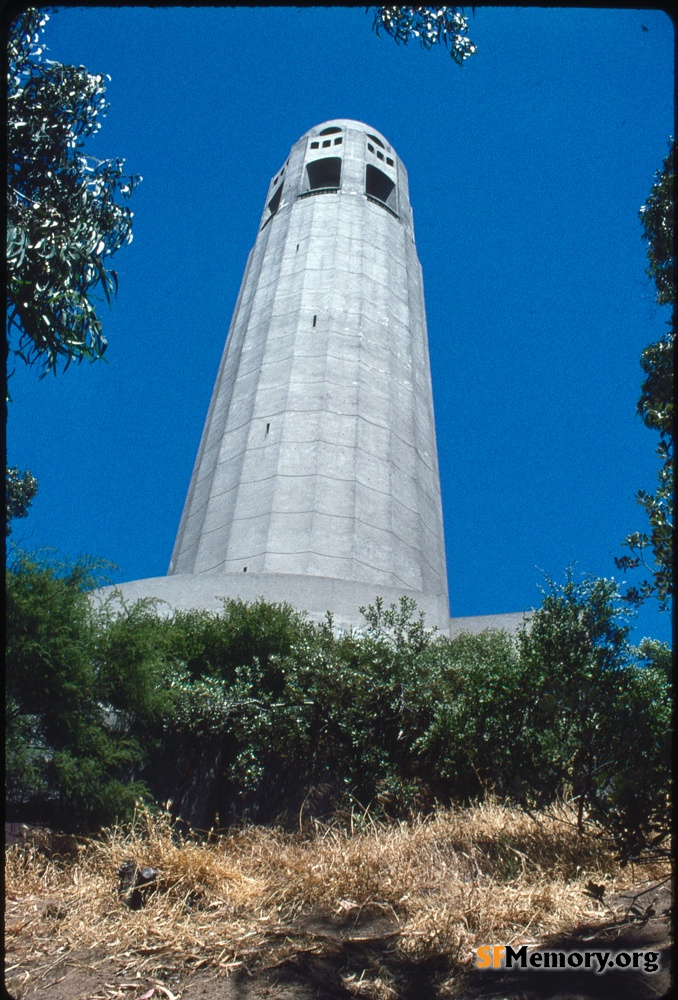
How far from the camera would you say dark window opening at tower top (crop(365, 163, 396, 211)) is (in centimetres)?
3947

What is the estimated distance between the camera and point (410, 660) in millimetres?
13570

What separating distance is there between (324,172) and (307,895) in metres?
39.8

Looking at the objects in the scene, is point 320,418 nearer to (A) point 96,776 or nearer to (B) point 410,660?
(B) point 410,660

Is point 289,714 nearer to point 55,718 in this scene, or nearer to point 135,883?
point 55,718

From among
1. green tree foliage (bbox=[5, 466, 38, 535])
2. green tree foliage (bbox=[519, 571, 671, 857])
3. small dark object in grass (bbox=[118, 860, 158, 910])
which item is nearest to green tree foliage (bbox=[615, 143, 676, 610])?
green tree foliage (bbox=[519, 571, 671, 857])

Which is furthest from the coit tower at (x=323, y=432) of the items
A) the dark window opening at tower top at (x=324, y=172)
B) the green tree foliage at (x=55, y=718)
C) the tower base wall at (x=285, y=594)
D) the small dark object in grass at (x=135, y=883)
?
the small dark object in grass at (x=135, y=883)

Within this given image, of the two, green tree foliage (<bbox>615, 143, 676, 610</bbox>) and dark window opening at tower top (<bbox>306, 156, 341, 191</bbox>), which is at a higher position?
dark window opening at tower top (<bbox>306, 156, 341, 191</bbox>)

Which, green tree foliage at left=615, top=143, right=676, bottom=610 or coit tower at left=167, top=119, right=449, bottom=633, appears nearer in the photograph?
green tree foliage at left=615, top=143, right=676, bottom=610

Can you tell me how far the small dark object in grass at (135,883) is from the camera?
24.3ft

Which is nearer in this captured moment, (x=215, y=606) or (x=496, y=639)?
(x=496, y=639)

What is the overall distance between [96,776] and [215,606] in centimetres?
889

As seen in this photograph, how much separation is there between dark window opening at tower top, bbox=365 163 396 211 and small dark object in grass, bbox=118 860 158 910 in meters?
36.6

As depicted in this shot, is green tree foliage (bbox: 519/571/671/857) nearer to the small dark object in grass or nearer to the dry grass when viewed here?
the dry grass

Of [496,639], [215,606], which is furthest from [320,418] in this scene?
[496,639]
